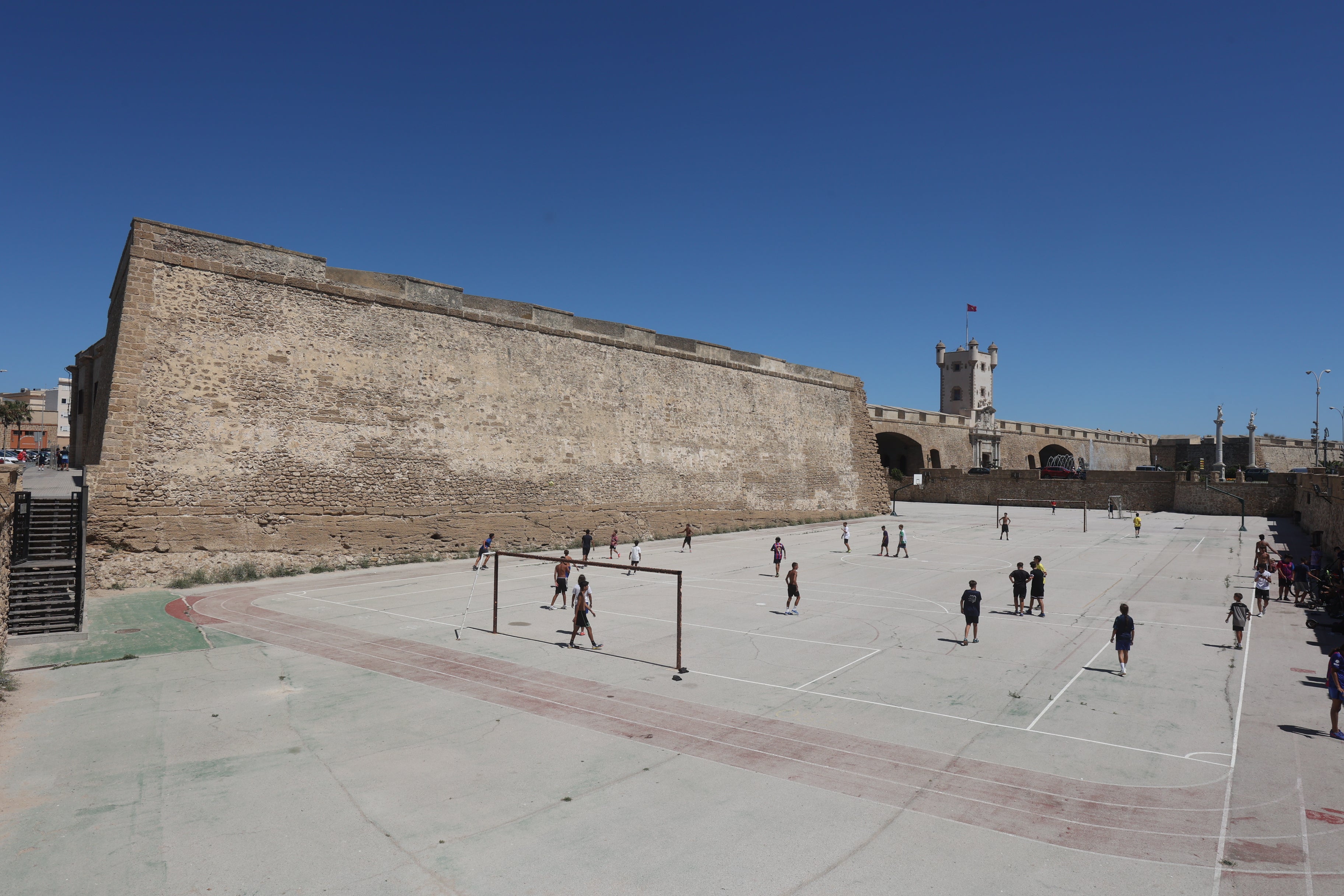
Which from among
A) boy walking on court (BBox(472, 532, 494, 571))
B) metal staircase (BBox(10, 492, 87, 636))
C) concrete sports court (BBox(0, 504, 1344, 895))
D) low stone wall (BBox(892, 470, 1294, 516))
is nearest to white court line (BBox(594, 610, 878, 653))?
concrete sports court (BBox(0, 504, 1344, 895))

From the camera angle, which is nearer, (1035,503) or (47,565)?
(47,565)

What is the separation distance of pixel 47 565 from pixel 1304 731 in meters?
22.8

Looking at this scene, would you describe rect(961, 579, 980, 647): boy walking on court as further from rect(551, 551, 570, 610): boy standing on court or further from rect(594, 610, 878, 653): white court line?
rect(551, 551, 570, 610): boy standing on court

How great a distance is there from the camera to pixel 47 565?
15859mm

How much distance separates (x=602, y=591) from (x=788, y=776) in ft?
45.1

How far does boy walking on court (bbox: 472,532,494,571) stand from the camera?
23.9 meters

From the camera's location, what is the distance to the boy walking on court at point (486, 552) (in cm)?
2394

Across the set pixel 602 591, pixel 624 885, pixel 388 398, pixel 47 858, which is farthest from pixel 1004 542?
pixel 47 858

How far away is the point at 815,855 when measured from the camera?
6.60 metres

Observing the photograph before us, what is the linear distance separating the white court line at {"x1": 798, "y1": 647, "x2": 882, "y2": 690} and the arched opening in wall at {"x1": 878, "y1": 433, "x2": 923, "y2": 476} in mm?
52762

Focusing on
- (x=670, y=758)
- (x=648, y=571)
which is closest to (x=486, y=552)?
(x=648, y=571)

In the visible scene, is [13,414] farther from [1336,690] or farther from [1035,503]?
[1035,503]

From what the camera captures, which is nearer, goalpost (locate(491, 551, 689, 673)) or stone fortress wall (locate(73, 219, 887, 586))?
goalpost (locate(491, 551, 689, 673))

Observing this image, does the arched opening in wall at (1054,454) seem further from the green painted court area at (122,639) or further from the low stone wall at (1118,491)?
the green painted court area at (122,639)
